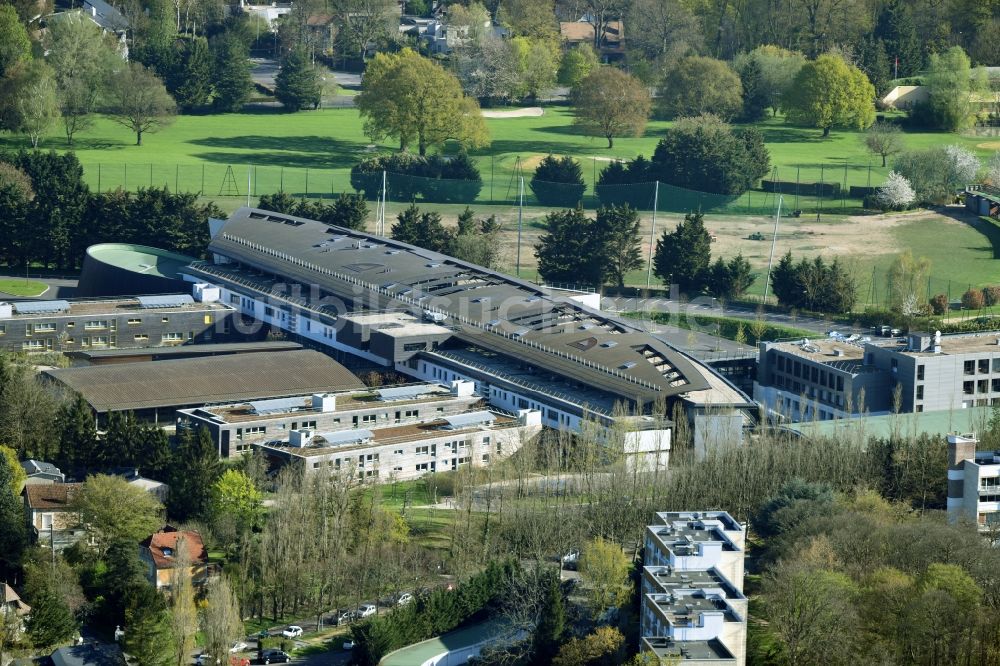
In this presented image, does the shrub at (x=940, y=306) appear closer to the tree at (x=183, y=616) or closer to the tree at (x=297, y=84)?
the tree at (x=183, y=616)

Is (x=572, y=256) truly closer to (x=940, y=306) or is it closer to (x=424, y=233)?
(x=424, y=233)

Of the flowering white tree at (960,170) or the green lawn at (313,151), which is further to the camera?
the green lawn at (313,151)

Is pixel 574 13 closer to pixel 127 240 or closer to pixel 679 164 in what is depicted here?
pixel 679 164

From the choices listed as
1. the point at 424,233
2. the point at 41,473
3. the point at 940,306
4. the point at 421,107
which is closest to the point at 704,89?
the point at 421,107

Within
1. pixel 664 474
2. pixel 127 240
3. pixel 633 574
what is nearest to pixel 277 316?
pixel 127 240

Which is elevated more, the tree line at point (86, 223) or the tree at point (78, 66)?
the tree at point (78, 66)

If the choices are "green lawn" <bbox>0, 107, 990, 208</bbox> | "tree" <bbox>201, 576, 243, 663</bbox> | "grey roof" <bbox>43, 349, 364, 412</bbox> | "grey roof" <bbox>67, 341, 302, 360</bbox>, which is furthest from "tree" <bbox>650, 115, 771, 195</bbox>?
"tree" <bbox>201, 576, 243, 663</bbox>

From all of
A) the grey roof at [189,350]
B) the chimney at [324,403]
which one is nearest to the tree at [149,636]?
the chimney at [324,403]
